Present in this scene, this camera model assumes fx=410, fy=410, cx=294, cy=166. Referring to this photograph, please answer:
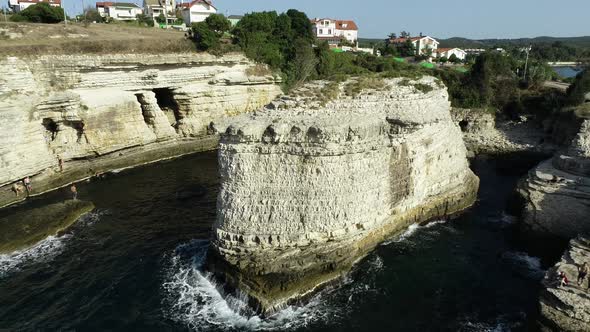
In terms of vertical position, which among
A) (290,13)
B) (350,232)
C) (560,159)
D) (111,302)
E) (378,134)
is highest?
(290,13)

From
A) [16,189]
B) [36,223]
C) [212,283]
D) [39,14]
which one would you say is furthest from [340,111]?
[39,14]

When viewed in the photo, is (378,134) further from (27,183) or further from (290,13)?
(290,13)

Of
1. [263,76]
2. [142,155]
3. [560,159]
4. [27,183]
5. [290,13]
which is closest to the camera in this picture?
[560,159]

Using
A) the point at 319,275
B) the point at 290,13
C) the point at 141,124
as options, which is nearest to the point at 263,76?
the point at 141,124

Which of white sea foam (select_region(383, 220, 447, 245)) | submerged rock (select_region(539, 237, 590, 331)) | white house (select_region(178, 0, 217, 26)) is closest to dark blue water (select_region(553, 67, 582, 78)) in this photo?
white house (select_region(178, 0, 217, 26))

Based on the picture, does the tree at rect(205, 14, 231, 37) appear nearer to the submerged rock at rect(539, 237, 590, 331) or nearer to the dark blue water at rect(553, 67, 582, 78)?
the submerged rock at rect(539, 237, 590, 331)

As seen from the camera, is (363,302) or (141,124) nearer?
(363,302)

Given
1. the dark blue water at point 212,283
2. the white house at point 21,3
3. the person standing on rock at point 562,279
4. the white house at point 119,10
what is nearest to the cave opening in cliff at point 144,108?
the dark blue water at point 212,283

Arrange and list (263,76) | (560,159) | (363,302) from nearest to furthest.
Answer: (363,302), (560,159), (263,76)
